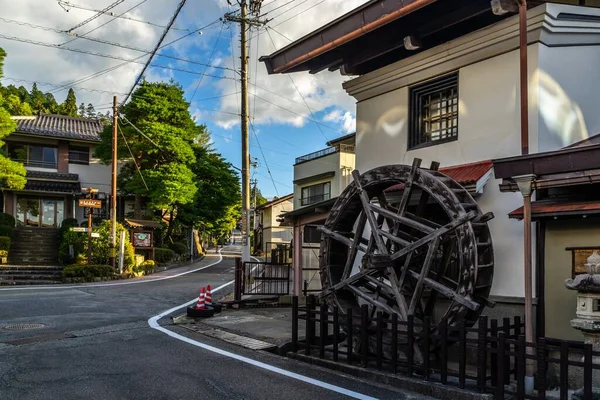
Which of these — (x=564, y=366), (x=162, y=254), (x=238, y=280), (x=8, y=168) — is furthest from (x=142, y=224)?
(x=564, y=366)

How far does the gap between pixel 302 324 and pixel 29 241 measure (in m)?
22.1

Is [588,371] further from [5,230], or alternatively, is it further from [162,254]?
[5,230]

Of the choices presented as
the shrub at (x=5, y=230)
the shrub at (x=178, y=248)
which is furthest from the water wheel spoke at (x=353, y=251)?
the shrub at (x=178, y=248)

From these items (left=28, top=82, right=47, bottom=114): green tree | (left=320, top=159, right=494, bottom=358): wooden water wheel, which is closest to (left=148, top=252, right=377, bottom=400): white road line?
(left=320, top=159, right=494, bottom=358): wooden water wheel

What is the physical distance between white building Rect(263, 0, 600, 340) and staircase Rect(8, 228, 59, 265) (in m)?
19.6

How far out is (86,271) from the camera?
21.0 metres

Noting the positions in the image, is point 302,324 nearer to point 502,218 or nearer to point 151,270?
point 502,218

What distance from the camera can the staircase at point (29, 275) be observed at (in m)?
19.9

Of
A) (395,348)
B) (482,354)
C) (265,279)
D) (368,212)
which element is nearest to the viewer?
(482,354)

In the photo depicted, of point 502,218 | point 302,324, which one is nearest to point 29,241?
point 302,324

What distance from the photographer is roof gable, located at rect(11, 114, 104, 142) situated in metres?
30.8

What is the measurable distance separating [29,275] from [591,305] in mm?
21656

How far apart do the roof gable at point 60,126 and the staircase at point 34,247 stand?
21.2ft

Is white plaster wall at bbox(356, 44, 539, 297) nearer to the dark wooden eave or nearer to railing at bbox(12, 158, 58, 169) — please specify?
the dark wooden eave
